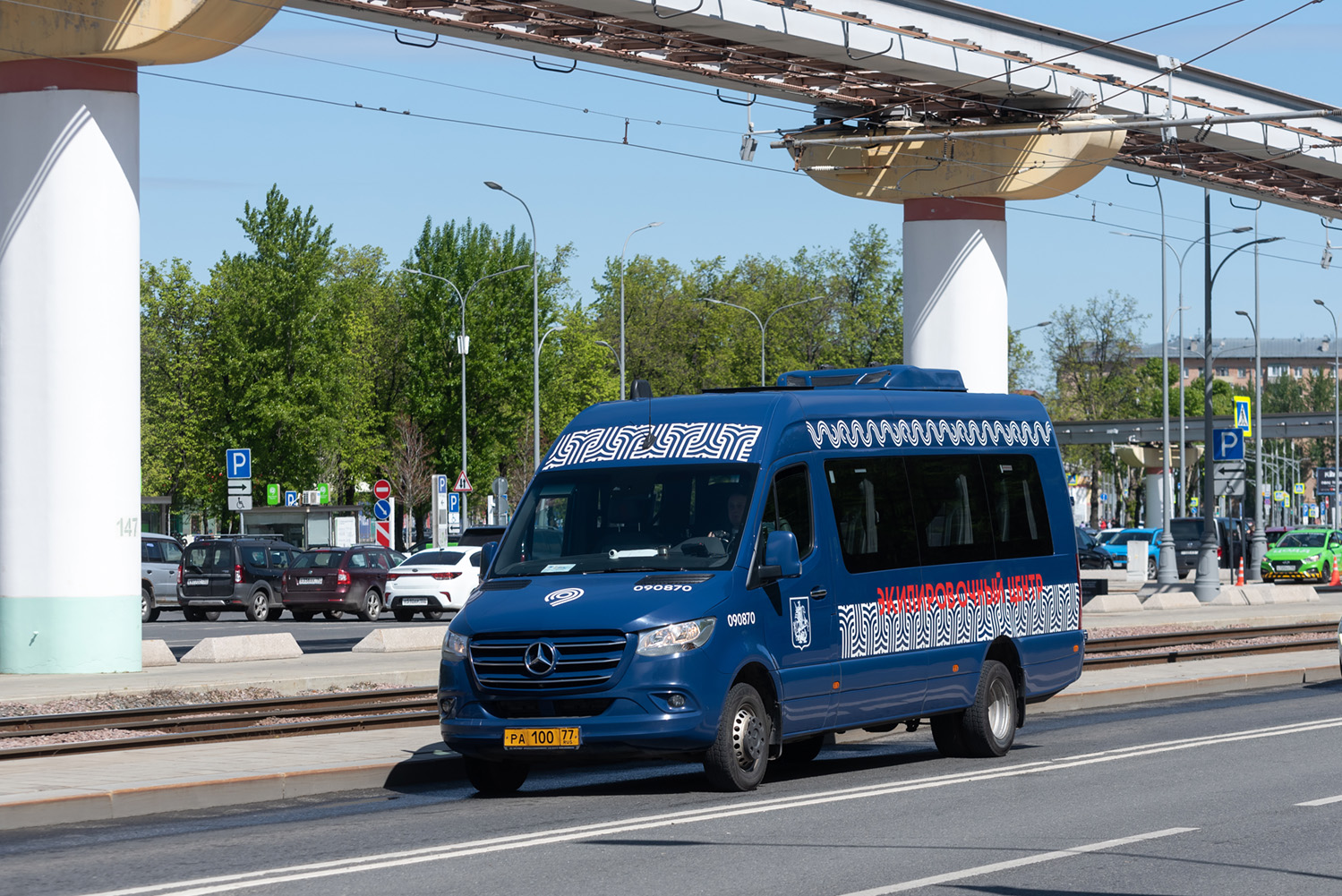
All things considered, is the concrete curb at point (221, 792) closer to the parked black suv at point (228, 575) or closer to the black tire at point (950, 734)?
the black tire at point (950, 734)

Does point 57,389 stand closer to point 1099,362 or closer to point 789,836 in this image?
point 789,836

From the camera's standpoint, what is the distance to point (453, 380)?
264ft

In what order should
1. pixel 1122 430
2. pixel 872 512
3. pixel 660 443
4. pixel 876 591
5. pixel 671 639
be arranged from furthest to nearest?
pixel 1122 430 < pixel 872 512 < pixel 876 591 < pixel 660 443 < pixel 671 639

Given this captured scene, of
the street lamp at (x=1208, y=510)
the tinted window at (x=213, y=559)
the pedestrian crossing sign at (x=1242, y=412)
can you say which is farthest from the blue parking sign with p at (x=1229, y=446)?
the tinted window at (x=213, y=559)

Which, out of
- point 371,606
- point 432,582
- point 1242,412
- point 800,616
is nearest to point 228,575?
point 371,606

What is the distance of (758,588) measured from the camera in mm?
12008

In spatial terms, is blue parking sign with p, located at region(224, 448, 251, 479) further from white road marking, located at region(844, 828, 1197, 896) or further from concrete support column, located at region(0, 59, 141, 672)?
white road marking, located at region(844, 828, 1197, 896)

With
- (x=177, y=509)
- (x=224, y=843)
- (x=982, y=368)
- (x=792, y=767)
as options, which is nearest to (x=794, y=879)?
(x=224, y=843)

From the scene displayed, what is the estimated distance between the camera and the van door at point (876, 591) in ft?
42.7

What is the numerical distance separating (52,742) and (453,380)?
215 ft

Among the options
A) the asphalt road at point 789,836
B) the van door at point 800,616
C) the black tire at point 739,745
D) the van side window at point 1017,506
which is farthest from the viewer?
the van side window at point 1017,506

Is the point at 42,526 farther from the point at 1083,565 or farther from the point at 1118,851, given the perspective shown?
the point at 1083,565

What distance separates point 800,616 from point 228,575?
1164 inches

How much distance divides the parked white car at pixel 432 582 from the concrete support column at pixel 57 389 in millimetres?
15585
